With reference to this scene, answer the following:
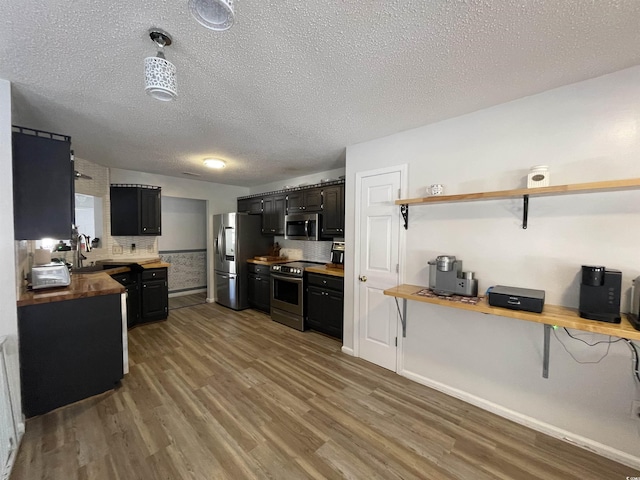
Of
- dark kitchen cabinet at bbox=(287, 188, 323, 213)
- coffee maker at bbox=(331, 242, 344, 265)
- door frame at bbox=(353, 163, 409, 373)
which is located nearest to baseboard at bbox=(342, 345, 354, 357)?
door frame at bbox=(353, 163, 409, 373)

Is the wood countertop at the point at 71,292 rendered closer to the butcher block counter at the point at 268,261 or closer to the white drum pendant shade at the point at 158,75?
the white drum pendant shade at the point at 158,75

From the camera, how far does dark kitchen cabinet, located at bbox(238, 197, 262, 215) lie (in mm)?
5148

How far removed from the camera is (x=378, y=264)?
2854mm

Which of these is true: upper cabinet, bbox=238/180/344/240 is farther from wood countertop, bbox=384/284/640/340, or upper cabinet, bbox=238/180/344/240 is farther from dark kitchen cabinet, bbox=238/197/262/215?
wood countertop, bbox=384/284/640/340

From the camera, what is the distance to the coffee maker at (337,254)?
3963 mm

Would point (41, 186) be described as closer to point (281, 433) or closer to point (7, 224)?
point (7, 224)

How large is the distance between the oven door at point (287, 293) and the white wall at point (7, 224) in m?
2.81

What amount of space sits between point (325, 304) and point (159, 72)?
3.06m

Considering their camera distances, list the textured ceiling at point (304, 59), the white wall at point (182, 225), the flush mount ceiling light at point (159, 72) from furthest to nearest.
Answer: the white wall at point (182, 225) → the flush mount ceiling light at point (159, 72) → the textured ceiling at point (304, 59)

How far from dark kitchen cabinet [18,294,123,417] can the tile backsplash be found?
2.93 m

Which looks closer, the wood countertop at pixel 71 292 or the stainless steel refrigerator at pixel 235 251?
the wood countertop at pixel 71 292

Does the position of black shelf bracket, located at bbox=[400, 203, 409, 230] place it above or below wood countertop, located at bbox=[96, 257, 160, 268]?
above

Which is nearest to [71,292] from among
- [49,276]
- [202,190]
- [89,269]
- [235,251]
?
[49,276]

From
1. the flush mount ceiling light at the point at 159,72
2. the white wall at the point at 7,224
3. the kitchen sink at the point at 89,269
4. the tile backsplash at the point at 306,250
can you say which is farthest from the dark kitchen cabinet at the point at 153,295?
the flush mount ceiling light at the point at 159,72
